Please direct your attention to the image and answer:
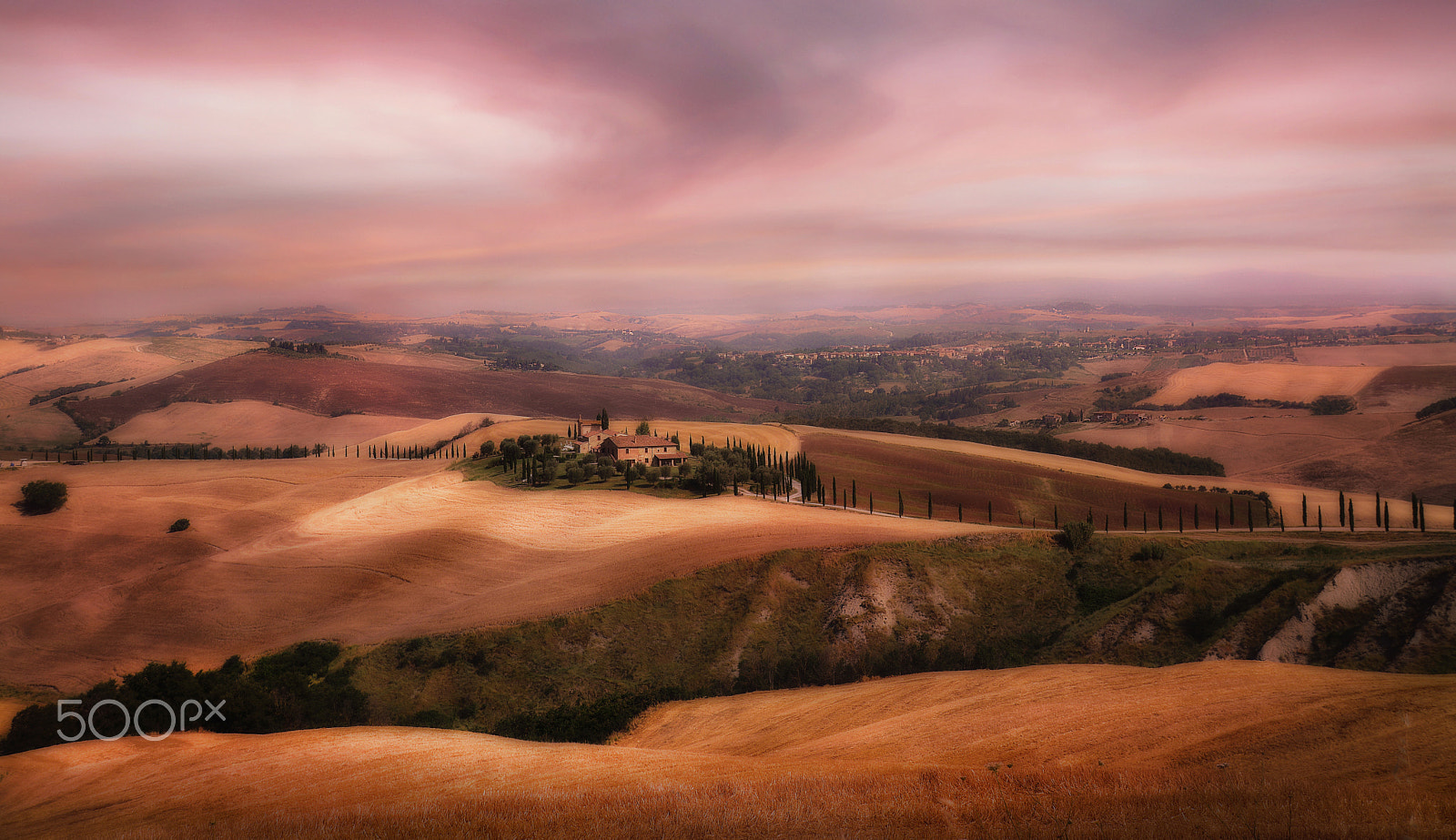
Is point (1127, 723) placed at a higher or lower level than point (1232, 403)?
higher

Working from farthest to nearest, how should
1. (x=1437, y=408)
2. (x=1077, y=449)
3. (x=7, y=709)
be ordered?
(x=1077, y=449)
(x=1437, y=408)
(x=7, y=709)

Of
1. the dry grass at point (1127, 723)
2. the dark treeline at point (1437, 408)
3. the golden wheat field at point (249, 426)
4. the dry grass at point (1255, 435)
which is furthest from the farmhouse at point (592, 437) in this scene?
the dark treeline at point (1437, 408)

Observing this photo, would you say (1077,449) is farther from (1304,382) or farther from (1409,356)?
(1409,356)

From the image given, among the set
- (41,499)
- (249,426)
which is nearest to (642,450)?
(41,499)

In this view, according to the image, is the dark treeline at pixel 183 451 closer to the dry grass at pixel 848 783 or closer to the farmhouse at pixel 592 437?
the farmhouse at pixel 592 437

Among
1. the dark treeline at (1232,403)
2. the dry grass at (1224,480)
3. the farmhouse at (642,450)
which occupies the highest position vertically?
the farmhouse at (642,450)

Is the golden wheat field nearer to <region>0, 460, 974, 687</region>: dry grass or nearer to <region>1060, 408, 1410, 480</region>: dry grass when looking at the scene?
<region>0, 460, 974, 687</region>: dry grass
